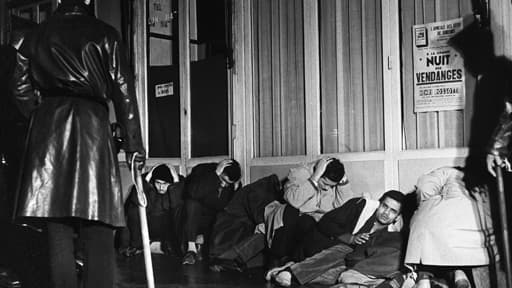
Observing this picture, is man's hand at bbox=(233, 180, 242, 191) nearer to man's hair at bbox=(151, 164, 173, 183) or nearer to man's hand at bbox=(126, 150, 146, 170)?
man's hair at bbox=(151, 164, 173, 183)

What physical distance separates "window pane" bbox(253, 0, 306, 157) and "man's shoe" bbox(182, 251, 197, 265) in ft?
3.80

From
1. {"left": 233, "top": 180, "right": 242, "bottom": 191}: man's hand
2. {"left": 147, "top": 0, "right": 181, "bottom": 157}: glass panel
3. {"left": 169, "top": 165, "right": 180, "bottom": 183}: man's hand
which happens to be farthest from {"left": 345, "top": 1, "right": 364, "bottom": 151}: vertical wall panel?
{"left": 147, "top": 0, "right": 181, "bottom": 157}: glass panel

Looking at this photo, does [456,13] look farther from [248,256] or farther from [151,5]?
[151,5]

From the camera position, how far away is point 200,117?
24.4ft

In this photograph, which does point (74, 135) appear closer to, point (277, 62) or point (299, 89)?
point (299, 89)

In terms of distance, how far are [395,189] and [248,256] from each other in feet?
4.17

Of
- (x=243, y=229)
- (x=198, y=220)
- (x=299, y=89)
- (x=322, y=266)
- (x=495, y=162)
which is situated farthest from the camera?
(x=198, y=220)

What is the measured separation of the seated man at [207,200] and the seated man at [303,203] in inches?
38.6

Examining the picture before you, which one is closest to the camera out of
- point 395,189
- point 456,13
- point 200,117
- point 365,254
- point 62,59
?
point 62,59

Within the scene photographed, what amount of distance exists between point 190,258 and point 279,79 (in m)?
1.84

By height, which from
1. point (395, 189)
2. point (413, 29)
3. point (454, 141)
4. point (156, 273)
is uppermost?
point (413, 29)

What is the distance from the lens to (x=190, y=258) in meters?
6.25

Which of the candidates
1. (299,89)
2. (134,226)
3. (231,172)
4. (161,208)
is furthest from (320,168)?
(134,226)

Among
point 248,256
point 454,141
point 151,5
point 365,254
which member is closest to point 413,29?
point 454,141
